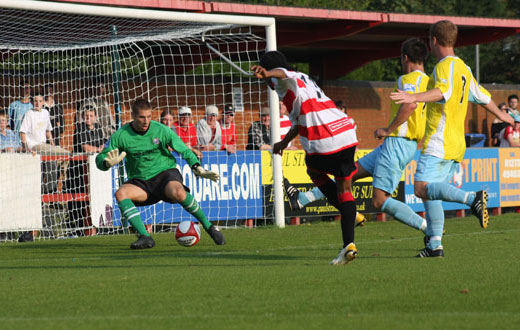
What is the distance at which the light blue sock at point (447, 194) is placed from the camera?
29.2ft

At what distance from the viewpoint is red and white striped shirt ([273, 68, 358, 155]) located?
8.77 meters

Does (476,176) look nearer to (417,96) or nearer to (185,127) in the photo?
(185,127)

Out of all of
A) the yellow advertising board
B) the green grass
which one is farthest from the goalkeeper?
the yellow advertising board

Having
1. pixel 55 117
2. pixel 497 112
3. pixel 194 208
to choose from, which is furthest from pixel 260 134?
pixel 497 112

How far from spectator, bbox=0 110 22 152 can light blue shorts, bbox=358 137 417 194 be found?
6.65m

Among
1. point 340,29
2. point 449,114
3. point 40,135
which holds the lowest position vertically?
point 449,114

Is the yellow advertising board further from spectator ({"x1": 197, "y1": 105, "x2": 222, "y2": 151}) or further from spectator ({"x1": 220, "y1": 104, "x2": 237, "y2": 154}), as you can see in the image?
spectator ({"x1": 197, "y1": 105, "x2": 222, "y2": 151})

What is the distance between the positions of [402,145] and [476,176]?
345 inches

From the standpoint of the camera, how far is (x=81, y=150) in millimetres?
15625

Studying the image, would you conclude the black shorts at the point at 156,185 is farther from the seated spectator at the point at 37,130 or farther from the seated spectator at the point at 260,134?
the seated spectator at the point at 260,134

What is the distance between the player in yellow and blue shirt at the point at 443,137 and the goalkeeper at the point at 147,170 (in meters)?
3.30

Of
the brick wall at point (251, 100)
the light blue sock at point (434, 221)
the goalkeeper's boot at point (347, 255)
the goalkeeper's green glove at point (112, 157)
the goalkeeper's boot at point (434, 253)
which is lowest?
the goalkeeper's boot at point (434, 253)

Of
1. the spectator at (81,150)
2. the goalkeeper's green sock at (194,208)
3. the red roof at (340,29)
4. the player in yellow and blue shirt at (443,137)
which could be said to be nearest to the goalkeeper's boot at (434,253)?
the player in yellow and blue shirt at (443,137)

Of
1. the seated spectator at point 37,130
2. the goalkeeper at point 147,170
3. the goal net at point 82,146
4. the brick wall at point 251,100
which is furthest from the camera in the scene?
the brick wall at point 251,100
